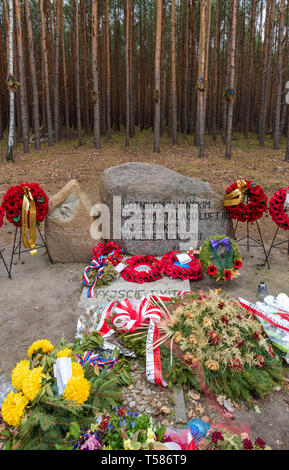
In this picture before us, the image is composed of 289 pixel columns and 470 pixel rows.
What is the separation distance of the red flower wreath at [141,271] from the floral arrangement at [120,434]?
8.18 feet

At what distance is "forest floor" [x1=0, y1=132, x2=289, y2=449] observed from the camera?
270 cm

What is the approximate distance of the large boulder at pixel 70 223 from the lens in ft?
17.4

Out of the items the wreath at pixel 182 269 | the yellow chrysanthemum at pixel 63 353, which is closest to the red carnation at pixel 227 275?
the wreath at pixel 182 269

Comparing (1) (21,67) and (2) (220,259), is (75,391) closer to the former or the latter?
(2) (220,259)

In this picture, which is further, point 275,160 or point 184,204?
point 275,160

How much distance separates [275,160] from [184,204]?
911 cm

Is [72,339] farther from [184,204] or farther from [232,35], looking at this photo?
[232,35]

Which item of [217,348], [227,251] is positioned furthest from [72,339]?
[227,251]

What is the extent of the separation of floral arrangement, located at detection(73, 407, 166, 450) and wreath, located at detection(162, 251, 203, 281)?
8.73 feet

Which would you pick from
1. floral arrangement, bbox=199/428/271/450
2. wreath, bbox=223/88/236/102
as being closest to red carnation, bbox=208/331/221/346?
floral arrangement, bbox=199/428/271/450

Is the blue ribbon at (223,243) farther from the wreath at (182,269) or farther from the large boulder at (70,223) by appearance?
the large boulder at (70,223)

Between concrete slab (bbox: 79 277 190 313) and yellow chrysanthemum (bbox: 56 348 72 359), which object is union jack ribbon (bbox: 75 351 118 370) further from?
concrete slab (bbox: 79 277 190 313)
